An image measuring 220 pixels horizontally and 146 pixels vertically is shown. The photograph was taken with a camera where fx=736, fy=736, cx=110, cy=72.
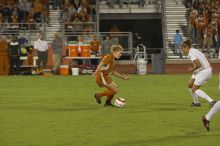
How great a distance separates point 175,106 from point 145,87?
7802mm

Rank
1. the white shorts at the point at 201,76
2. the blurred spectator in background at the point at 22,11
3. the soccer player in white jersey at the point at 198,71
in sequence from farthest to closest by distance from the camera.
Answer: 1. the blurred spectator in background at the point at 22,11
2. the white shorts at the point at 201,76
3. the soccer player in white jersey at the point at 198,71

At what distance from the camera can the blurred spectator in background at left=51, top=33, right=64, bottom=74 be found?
36.7 meters

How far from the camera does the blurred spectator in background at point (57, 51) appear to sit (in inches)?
1443

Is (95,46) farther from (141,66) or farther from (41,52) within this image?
(41,52)

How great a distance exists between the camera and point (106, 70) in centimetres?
1977

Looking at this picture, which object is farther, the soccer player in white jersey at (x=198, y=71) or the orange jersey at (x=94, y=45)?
the orange jersey at (x=94, y=45)

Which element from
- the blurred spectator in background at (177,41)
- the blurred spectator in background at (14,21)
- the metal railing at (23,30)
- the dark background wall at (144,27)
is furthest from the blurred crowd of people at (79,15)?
the blurred spectator in background at (177,41)

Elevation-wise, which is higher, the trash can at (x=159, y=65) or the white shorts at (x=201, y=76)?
the white shorts at (x=201, y=76)

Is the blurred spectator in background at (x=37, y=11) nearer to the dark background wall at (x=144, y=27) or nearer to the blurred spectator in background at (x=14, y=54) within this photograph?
the dark background wall at (x=144, y=27)

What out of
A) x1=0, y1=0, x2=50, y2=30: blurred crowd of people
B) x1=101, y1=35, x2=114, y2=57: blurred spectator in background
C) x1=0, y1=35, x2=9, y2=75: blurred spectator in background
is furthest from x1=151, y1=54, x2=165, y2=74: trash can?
x1=0, y1=0, x2=50, y2=30: blurred crowd of people

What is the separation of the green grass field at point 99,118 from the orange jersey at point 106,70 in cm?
71

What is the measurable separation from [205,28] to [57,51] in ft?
35.3

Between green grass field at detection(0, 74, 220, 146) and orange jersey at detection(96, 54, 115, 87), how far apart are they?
2.32 feet

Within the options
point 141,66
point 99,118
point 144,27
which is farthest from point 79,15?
point 99,118
